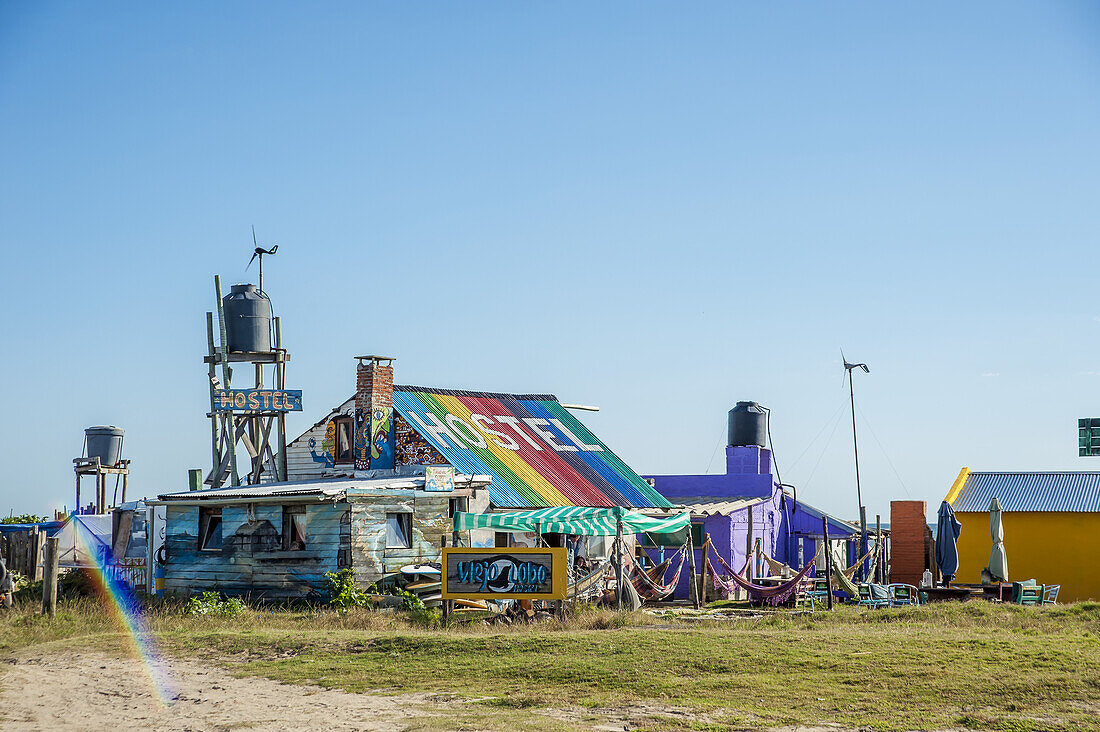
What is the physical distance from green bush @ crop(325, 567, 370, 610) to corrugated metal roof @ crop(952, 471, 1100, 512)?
18433 millimetres

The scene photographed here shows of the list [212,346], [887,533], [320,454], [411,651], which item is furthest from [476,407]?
[411,651]

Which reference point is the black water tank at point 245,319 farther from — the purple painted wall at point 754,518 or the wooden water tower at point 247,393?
the purple painted wall at point 754,518

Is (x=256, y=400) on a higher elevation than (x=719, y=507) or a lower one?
higher

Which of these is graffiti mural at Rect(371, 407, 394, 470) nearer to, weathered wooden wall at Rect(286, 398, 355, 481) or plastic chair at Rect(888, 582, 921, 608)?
weathered wooden wall at Rect(286, 398, 355, 481)

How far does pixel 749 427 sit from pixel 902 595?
16582 millimetres

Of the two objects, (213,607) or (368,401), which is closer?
(213,607)

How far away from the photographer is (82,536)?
37.5 meters

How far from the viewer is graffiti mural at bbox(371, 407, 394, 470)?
94.5 feet

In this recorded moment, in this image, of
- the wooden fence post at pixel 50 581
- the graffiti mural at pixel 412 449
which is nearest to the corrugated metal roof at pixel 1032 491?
Result: the graffiti mural at pixel 412 449

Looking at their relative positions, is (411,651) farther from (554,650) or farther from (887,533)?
(887,533)

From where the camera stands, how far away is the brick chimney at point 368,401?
94.9 ft

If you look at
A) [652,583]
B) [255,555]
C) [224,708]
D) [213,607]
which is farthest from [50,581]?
[652,583]

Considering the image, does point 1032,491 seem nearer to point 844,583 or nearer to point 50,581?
point 844,583

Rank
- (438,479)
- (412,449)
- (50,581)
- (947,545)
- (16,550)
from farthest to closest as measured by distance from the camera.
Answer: (16,550), (412,449), (947,545), (438,479), (50,581)
